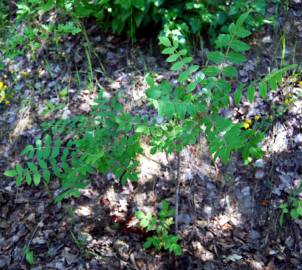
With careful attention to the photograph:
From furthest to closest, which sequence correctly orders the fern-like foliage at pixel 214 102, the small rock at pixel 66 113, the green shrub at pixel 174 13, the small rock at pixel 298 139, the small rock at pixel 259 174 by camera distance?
1. the small rock at pixel 66 113
2. the green shrub at pixel 174 13
3. the small rock at pixel 298 139
4. the small rock at pixel 259 174
5. the fern-like foliage at pixel 214 102

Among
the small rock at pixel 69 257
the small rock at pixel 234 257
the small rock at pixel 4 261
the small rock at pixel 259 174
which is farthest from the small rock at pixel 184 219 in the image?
the small rock at pixel 4 261

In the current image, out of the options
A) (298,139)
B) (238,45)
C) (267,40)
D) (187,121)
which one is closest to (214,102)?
(187,121)

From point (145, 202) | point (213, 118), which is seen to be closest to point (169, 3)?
point (145, 202)

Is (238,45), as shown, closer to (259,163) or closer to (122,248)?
(259,163)

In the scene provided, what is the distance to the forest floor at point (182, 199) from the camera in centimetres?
296

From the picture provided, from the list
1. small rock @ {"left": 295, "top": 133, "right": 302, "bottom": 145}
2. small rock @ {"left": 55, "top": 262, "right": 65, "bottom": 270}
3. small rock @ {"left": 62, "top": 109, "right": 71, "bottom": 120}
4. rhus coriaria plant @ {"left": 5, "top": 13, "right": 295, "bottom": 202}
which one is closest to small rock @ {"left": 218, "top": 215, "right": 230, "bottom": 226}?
small rock @ {"left": 295, "top": 133, "right": 302, "bottom": 145}

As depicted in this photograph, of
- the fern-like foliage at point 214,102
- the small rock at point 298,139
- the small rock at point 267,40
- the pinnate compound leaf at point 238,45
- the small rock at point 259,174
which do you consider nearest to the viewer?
the fern-like foliage at point 214,102

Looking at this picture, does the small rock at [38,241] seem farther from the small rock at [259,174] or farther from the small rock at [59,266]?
the small rock at [259,174]

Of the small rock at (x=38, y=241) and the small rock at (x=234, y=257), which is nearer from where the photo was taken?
the small rock at (x=234, y=257)

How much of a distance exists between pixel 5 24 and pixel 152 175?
9.71 ft

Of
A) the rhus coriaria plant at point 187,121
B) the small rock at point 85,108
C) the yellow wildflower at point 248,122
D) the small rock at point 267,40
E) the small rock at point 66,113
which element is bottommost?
the yellow wildflower at point 248,122

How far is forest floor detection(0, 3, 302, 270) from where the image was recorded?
2.96 m

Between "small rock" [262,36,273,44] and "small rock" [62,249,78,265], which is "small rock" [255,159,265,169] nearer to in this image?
"small rock" [262,36,273,44]

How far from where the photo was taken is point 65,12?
4.67m
